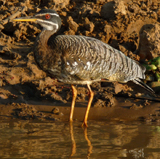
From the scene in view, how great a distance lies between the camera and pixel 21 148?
16.5ft

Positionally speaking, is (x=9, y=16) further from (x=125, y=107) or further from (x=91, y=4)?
(x=125, y=107)

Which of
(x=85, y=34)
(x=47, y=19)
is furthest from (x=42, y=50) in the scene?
(x=85, y=34)

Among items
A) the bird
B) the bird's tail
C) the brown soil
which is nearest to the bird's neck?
the bird

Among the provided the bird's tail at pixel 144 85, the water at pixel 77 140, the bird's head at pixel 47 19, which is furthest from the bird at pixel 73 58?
the water at pixel 77 140

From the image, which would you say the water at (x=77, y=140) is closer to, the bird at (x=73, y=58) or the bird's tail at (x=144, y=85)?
the bird at (x=73, y=58)

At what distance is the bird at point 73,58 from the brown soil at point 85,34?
0.59 metres

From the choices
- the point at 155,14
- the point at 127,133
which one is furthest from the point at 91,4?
the point at 127,133

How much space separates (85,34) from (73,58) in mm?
2645

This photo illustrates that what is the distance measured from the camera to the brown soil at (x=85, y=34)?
726cm

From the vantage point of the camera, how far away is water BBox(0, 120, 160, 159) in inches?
190

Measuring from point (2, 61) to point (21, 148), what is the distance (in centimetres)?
387

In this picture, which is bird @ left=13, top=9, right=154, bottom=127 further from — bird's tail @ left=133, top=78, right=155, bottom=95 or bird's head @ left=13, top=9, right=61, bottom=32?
bird's tail @ left=133, top=78, right=155, bottom=95

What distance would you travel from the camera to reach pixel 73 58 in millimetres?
6508

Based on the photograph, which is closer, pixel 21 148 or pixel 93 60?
pixel 21 148
